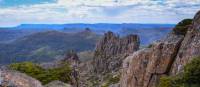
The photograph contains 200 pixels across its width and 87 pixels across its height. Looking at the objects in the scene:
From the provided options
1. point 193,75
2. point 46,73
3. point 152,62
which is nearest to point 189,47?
point 152,62

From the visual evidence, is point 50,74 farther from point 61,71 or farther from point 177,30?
point 177,30

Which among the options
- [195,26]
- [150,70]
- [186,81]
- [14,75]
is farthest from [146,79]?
[14,75]

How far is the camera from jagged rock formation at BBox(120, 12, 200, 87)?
179ft

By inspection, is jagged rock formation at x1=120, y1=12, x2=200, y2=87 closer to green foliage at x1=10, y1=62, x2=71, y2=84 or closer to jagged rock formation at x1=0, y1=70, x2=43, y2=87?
jagged rock formation at x1=0, y1=70, x2=43, y2=87

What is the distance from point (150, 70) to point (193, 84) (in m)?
23.7

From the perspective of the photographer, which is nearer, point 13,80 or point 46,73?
point 13,80

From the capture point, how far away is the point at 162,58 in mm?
59750

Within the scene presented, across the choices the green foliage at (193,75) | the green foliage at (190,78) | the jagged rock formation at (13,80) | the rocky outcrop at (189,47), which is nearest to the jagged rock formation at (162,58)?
the rocky outcrop at (189,47)

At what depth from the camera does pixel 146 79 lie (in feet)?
202

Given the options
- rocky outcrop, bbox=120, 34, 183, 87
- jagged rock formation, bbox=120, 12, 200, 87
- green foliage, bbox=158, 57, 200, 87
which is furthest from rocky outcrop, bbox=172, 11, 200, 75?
green foliage, bbox=158, 57, 200, 87

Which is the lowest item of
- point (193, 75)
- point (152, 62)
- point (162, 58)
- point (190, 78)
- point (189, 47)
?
point (152, 62)

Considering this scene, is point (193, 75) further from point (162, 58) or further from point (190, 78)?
point (162, 58)

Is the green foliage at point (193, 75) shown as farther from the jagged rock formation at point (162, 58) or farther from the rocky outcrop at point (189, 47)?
→ the jagged rock formation at point (162, 58)

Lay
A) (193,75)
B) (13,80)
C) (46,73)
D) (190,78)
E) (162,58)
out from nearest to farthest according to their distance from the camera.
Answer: (13,80) < (190,78) < (193,75) < (162,58) < (46,73)
